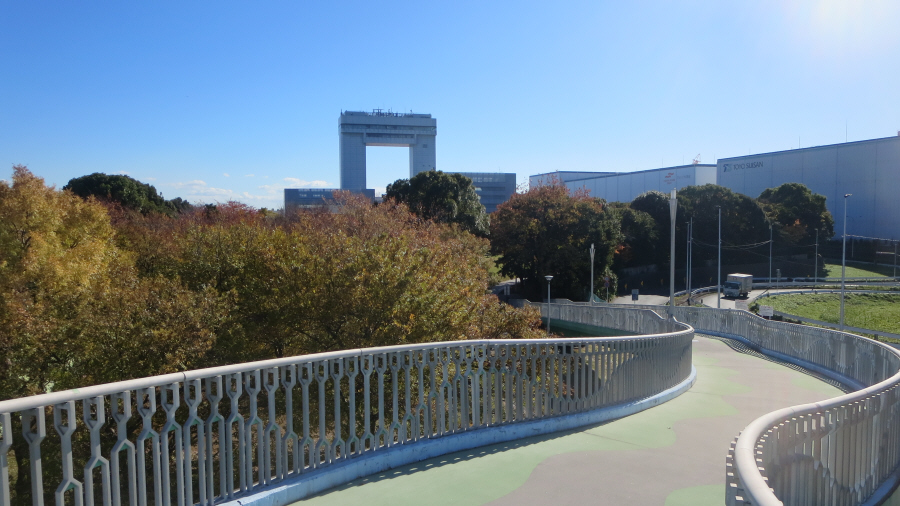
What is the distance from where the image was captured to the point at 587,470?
16.3 feet

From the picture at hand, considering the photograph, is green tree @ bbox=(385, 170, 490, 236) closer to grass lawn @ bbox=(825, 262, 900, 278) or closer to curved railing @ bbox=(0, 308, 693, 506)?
curved railing @ bbox=(0, 308, 693, 506)

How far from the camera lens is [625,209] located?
63.2 metres

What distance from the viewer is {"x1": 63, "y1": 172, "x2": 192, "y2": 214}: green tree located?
49.9 metres

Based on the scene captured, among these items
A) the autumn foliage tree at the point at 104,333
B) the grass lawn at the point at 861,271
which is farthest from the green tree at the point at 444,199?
the grass lawn at the point at 861,271

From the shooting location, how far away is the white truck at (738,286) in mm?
51031

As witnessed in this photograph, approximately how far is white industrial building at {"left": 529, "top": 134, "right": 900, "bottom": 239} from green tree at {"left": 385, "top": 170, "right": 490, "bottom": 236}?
3143cm

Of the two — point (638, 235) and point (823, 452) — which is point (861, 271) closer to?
point (638, 235)

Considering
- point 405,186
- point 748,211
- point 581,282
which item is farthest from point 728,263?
point 405,186

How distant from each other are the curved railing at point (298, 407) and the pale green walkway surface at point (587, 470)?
1.07 ft

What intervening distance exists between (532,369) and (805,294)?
54077 millimetres

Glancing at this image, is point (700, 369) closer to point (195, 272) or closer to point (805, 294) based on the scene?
point (195, 272)

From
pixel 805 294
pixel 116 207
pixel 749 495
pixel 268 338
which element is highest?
pixel 116 207

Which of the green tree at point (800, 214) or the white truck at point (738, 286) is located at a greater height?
the green tree at point (800, 214)

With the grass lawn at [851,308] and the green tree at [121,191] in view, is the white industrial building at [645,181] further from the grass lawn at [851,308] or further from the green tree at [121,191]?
the green tree at [121,191]
